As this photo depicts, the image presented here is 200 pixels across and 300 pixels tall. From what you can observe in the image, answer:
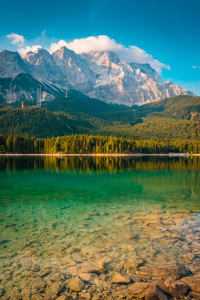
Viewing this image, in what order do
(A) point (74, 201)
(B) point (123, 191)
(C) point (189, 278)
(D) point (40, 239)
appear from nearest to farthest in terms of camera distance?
(C) point (189, 278) → (D) point (40, 239) → (A) point (74, 201) → (B) point (123, 191)

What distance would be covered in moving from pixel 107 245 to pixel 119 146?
161 m

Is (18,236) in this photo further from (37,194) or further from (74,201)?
(37,194)

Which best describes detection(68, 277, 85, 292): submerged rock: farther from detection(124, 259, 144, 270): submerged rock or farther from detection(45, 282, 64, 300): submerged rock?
detection(124, 259, 144, 270): submerged rock

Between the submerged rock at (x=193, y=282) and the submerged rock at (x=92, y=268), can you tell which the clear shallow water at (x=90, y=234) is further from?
the submerged rock at (x=193, y=282)

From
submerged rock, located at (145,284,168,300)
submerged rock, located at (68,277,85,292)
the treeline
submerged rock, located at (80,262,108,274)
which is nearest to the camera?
submerged rock, located at (145,284,168,300)

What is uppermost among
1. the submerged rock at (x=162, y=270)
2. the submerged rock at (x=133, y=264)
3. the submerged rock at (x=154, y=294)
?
the submerged rock at (x=154, y=294)

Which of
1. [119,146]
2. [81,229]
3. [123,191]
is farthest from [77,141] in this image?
[81,229]

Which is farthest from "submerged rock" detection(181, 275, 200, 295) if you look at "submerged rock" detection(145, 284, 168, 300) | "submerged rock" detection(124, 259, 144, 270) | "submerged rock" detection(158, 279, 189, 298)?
"submerged rock" detection(124, 259, 144, 270)

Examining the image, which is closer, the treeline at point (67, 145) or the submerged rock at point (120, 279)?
the submerged rock at point (120, 279)

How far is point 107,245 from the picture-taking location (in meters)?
12.0

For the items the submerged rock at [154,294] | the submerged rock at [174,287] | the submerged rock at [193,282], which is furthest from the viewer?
the submerged rock at [193,282]

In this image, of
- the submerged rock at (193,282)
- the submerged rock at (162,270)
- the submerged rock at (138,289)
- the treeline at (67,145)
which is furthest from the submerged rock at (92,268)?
the treeline at (67,145)

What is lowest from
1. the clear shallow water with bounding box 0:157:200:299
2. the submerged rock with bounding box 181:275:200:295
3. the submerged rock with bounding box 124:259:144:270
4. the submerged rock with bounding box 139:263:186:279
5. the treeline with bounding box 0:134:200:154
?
the clear shallow water with bounding box 0:157:200:299

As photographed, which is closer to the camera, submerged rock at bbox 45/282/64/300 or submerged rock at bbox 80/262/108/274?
submerged rock at bbox 45/282/64/300
